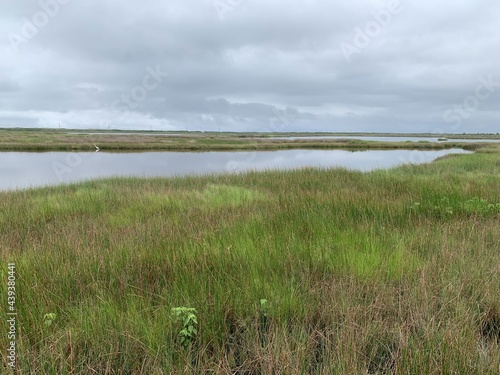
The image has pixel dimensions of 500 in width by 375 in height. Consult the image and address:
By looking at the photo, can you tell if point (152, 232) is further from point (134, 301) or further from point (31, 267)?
point (134, 301)

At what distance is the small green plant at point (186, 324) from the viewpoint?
2.51 meters

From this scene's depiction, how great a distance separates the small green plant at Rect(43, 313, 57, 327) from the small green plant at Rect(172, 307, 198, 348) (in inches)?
41.7

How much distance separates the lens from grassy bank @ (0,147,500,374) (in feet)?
7.74

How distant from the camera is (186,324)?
2562mm

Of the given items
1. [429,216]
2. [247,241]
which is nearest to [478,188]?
[429,216]

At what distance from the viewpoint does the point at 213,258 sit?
4.04m

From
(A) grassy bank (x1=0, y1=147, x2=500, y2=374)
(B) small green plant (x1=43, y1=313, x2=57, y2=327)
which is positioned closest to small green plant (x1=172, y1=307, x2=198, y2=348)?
(A) grassy bank (x1=0, y1=147, x2=500, y2=374)
